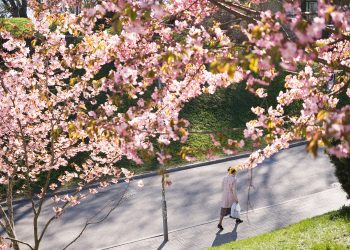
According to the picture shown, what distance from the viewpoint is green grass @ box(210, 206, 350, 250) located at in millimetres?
8492

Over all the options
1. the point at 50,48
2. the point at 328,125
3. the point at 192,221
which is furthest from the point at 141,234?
the point at 328,125

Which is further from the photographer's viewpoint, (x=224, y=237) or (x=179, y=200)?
(x=179, y=200)

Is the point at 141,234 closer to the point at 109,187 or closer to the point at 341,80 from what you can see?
the point at 109,187

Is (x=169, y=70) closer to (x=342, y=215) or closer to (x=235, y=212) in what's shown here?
(x=342, y=215)

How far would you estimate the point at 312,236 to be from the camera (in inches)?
353

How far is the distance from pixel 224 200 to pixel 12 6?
2255 cm

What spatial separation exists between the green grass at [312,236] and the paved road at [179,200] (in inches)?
115

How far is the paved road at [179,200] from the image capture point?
1216 cm

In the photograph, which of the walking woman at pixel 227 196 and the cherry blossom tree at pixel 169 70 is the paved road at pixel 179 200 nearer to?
the walking woman at pixel 227 196

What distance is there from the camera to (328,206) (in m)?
12.2

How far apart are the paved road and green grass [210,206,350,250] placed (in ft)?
9.55

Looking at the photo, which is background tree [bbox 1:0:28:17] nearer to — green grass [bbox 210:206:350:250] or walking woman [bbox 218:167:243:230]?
walking woman [bbox 218:167:243:230]

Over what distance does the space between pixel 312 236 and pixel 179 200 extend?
5.52m

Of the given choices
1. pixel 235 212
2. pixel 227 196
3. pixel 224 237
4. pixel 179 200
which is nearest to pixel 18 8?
pixel 179 200
